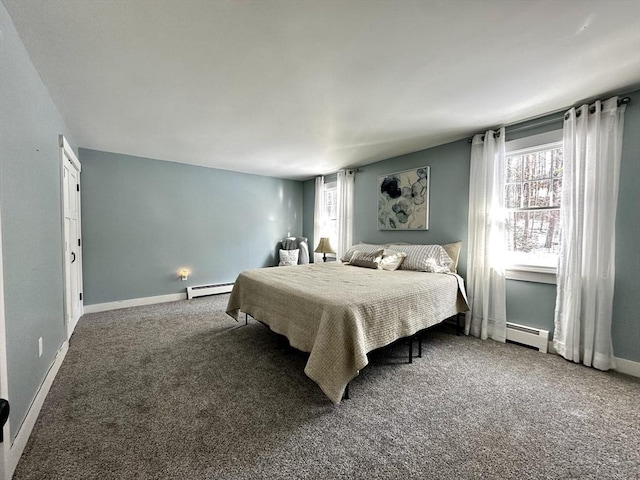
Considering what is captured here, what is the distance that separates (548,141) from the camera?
2.74m

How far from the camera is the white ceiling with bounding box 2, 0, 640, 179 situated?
1.43m

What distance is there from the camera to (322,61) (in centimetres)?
183

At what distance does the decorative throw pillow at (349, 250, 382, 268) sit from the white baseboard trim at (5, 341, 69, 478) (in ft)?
10.9

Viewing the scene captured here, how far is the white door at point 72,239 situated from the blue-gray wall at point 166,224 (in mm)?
271

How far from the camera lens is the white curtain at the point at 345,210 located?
4938mm

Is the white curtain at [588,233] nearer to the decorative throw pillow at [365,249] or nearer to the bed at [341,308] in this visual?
the bed at [341,308]

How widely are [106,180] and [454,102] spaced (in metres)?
4.80

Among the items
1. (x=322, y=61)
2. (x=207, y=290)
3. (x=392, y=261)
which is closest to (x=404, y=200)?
(x=392, y=261)

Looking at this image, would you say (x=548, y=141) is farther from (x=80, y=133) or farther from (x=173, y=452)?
(x=80, y=133)

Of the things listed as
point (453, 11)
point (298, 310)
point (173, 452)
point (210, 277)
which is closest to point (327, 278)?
point (298, 310)

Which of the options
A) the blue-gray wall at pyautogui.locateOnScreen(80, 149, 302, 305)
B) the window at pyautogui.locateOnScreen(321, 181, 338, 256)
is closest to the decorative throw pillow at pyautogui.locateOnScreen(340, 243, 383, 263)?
the window at pyautogui.locateOnScreen(321, 181, 338, 256)

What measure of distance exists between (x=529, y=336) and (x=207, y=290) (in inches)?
191

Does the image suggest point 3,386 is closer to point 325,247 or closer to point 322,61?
point 322,61

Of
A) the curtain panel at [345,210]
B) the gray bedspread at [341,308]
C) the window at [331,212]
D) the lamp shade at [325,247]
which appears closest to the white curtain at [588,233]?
the gray bedspread at [341,308]
